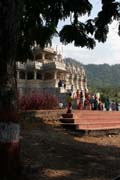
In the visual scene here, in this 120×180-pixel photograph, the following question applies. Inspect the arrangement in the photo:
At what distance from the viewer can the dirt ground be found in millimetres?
9727

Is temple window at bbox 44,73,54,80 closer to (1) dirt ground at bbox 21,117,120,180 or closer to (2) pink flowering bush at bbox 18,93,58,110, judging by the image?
(2) pink flowering bush at bbox 18,93,58,110

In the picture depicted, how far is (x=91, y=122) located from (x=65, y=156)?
778 cm

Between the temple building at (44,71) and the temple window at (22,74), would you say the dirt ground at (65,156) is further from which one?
the temple window at (22,74)

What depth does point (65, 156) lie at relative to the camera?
1133cm

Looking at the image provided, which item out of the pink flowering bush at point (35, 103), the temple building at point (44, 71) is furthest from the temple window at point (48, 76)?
the pink flowering bush at point (35, 103)

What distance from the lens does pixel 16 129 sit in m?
7.39

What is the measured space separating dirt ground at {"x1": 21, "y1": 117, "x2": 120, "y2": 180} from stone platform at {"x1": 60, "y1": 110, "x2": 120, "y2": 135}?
1.21 m

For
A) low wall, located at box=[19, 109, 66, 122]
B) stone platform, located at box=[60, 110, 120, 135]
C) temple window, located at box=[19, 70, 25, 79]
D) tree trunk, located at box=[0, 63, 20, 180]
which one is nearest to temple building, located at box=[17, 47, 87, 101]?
temple window, located at box=[19, 70, 25, 79]

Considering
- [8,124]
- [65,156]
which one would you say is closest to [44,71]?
[65,156]

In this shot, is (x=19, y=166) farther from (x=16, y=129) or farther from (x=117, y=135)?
(x=117, y=135)

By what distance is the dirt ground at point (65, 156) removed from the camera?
973cm

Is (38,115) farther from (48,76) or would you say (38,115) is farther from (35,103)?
(48,76)

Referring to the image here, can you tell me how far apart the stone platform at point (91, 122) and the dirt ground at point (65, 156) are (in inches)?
47.8

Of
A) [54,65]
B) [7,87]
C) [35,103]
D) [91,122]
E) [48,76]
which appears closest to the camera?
[7,87]
